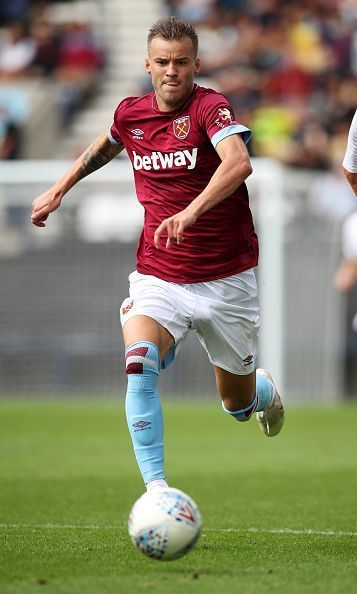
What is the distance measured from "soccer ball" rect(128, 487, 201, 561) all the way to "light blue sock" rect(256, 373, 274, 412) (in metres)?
2.38

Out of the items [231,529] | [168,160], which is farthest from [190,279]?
[231,529]

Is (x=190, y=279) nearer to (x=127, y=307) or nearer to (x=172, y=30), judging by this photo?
(x=127, y=307)

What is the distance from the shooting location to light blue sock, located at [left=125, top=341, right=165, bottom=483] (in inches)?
254

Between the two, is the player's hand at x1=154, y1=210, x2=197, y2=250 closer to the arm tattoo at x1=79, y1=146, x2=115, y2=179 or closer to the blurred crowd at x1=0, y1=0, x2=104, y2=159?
the arm tattoo at x1=79, y1=146, x2=115, y2=179

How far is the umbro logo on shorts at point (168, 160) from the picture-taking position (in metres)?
6.89

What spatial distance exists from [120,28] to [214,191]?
19004 mm

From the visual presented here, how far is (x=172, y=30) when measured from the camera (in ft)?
22.1

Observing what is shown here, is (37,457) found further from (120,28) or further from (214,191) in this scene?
(120,28)

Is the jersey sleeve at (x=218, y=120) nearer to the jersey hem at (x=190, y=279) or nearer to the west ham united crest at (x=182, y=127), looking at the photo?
the west ham united crest at (x=182, y=127)

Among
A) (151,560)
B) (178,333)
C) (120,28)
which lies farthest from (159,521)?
(120,28)

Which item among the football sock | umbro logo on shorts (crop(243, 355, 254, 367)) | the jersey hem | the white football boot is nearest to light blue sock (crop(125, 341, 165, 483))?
the jersey hem

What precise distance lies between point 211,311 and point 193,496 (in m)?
2.70

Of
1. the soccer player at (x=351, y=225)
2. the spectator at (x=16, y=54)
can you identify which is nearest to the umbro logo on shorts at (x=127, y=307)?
the soccer player at (x=351, y=225)

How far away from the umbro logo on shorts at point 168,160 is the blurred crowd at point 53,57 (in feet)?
52.2
